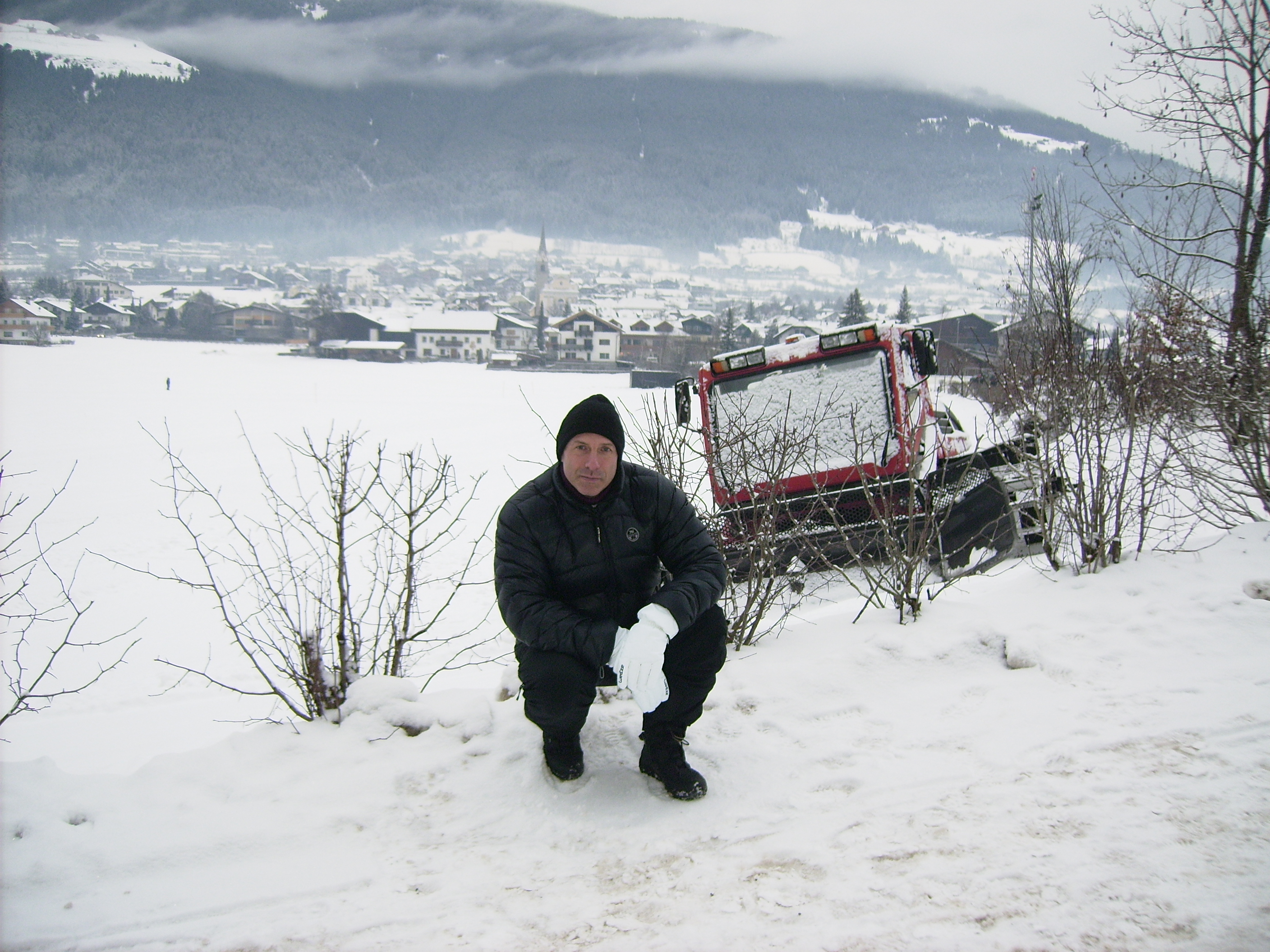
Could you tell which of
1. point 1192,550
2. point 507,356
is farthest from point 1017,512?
point 507,356

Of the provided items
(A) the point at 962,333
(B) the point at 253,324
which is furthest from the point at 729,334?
(B) the point at 253,324

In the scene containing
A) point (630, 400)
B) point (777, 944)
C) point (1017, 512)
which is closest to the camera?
point (777, 944)

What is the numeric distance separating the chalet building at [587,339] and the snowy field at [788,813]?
276ft

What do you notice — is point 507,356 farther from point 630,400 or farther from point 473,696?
point 473,696

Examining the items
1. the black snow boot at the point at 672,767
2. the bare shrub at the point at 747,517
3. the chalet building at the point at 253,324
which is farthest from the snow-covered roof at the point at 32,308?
the black snow boot at the point at 672,767

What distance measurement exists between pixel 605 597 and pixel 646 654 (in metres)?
0.34

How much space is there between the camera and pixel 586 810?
2.69 metres

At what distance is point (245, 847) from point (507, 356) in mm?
85919

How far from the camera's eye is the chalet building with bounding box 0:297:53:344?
40125mm

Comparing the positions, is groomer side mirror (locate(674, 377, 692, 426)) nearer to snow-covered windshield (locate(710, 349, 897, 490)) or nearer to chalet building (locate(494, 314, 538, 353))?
snow-covered windshield (locate(710, 349, 897, 490))

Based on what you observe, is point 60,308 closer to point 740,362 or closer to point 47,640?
point 47,640

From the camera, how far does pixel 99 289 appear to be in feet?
294

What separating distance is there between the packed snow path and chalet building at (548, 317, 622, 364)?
277ft

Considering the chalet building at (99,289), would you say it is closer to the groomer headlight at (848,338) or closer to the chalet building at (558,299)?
the chalet building at (558,299)
